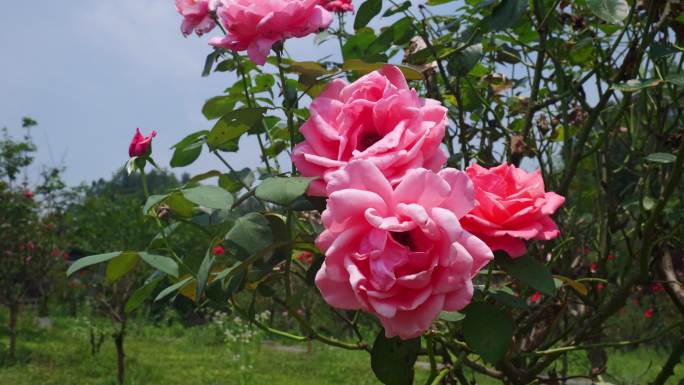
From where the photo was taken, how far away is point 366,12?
1089 mm

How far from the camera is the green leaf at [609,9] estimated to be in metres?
0.89

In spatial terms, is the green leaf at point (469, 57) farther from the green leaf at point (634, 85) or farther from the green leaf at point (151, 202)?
the green leaf at point (151, 202)

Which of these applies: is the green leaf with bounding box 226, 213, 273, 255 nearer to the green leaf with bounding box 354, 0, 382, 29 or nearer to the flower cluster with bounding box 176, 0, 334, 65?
the flower cluster with bounding box 176, 0, 334, 65

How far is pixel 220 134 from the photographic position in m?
0.81

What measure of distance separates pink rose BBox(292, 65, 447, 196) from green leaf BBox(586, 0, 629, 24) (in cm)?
35

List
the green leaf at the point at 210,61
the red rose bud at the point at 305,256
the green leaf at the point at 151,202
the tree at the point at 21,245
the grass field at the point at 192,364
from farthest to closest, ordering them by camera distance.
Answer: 1. the tree at the point at 21,245
2. the grass field at the point at 192,364
3. the red rose bud at the point at 305,256
4. the green leaf at the point at 210,61
5. the green leaf at the point at 151,202

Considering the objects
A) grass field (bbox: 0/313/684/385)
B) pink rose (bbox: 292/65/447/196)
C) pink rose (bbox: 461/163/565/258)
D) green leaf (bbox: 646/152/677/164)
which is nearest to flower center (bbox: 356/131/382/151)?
pink rose (bbox: 292/65/447/196)

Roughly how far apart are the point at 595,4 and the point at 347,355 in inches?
267

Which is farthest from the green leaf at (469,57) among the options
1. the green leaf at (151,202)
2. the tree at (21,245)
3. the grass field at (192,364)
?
the tree at (21,245)

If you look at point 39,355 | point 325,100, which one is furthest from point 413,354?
point 39,355

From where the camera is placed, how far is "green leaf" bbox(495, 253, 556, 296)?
0.66m

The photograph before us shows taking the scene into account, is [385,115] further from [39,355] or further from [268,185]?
[39,355]

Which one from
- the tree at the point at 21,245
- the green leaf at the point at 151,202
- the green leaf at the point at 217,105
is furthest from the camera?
the tree at the point at 21,245

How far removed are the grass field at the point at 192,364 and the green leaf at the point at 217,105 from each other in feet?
12.2
